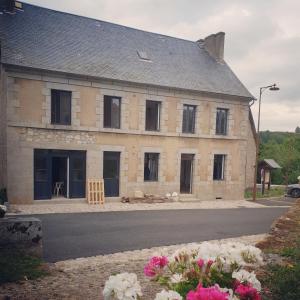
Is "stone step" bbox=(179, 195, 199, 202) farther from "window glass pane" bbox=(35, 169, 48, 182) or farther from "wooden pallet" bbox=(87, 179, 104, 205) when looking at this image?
"window glass pane" bbox=(35, 169, 48, 182)

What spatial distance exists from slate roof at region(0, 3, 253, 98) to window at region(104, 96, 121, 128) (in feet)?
4.06

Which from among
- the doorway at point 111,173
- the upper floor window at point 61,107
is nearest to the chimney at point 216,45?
the doorway at point 111,173

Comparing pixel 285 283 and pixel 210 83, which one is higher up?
pixel 210 83

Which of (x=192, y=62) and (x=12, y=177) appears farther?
(x=192, y=62)

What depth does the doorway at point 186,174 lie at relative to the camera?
1791 cm

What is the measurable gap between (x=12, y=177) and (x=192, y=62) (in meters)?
13.2

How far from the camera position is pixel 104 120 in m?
15.4

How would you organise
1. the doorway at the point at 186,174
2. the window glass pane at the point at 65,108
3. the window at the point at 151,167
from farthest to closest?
the doorway at the point at 186,174 < the window at the point at 151,167 < the window glass pane at the point at 65,108

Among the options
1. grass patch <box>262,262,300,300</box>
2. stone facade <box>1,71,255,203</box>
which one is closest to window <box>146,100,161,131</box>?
stone facade <box>1,71,255,203</box>

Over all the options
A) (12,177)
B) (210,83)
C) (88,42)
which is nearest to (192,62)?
(210,83)

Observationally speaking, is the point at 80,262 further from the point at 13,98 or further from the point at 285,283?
the point at 13,98

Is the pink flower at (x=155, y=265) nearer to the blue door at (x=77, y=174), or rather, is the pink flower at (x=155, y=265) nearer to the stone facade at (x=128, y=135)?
the stone facade at (x=128, y=135)

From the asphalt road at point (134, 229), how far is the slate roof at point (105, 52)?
719 centimetres

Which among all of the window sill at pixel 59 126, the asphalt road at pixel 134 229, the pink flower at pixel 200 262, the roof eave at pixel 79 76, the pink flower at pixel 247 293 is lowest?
the asphalt road at pixel 134 229
